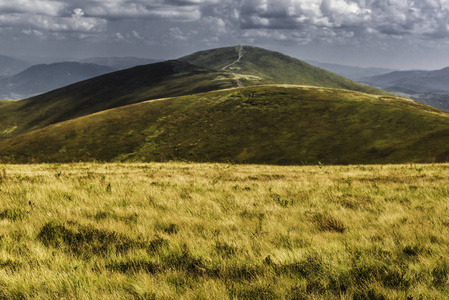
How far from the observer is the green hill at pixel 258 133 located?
6378 cm

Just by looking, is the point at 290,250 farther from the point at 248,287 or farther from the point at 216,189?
the point at 216,189

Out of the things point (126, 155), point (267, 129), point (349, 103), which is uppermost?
point (349, 103)

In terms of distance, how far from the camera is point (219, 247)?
5.18m

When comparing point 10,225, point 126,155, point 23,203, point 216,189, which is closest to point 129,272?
point 10,225

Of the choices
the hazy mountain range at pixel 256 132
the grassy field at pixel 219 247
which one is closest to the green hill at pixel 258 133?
the hazy mountain range at pixel 256 132

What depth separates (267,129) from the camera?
269 feet

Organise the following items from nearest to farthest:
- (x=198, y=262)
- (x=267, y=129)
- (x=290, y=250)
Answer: (x=198, y=262), (x=290, y=250), (x=267, y=129)

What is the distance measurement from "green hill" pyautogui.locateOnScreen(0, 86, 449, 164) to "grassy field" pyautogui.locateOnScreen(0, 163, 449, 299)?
178 feet

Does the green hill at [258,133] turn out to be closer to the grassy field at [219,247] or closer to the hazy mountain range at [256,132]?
the hazy mountain range at [256,132]

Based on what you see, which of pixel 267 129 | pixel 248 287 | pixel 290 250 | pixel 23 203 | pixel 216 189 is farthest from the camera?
pixel 267 129

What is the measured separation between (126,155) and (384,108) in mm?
69647

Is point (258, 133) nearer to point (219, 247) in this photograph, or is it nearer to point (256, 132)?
point (256, 132)

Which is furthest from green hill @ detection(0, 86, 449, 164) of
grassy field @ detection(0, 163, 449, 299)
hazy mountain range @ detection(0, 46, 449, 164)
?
grassy field @ detection(0, 163, 449, 299)

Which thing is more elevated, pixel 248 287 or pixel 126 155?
pixel 248 287
